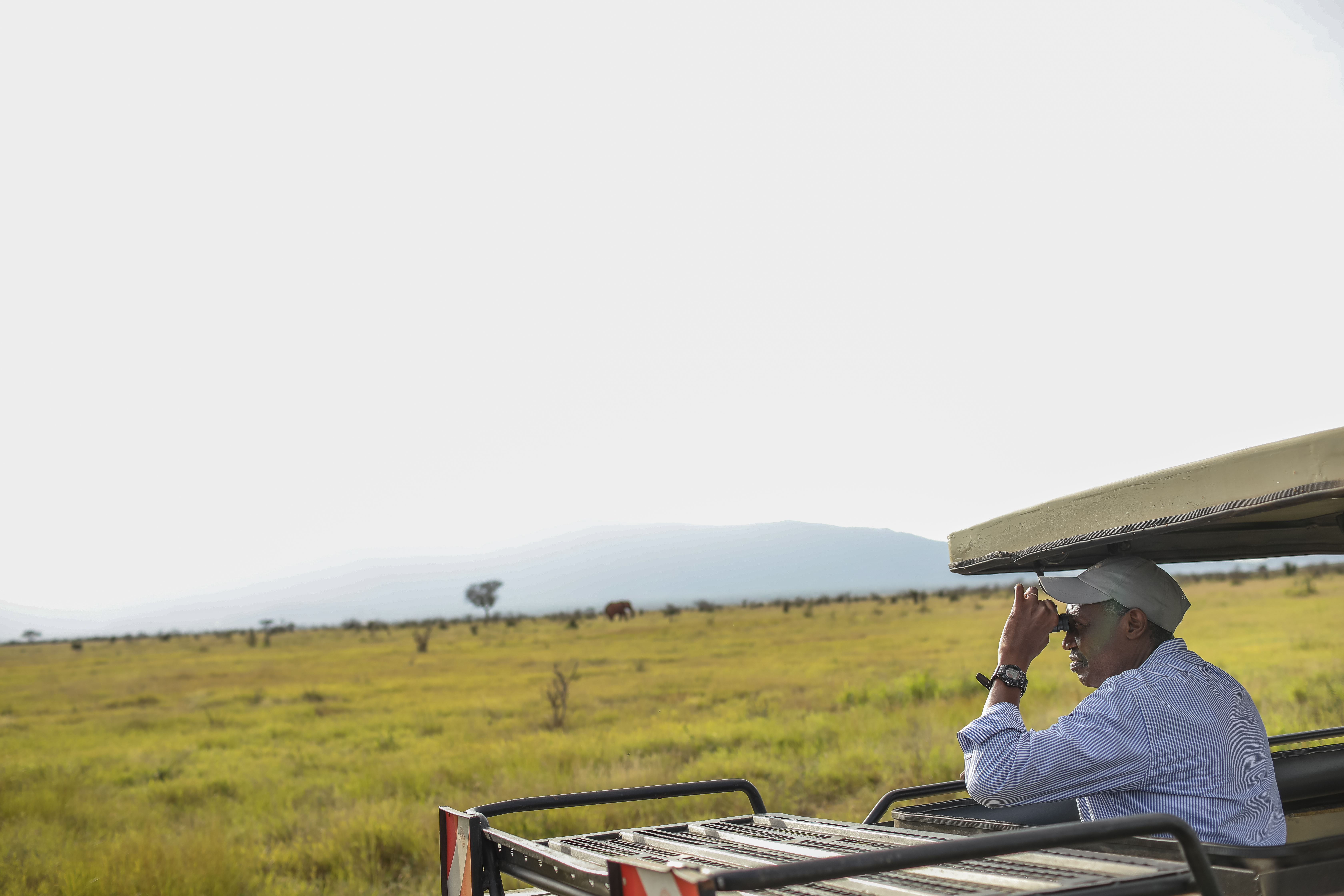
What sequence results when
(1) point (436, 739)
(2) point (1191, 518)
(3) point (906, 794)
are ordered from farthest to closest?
(1) point (436, 739) < (3) point (906, 794) < (2) point (1191, 518)

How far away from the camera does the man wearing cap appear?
2633 mm

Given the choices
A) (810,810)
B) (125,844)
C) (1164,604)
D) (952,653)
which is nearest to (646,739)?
(810,810)

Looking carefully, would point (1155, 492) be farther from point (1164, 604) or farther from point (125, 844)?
point (125, 844)

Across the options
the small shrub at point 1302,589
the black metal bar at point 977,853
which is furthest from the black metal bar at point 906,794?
the small shrub at point 1302,589

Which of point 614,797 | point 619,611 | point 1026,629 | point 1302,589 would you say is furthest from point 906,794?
point 619,611

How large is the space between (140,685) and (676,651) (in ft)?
56.9

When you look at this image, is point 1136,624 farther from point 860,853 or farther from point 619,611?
point 619,611

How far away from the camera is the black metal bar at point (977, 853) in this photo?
68.4 inches

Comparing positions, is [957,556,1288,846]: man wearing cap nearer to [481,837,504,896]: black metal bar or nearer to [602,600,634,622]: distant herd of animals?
[481,837,504,896]: black metal bar

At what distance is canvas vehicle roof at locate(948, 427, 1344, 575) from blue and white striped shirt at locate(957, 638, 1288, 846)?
0.43 m

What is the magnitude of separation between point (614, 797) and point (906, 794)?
1.10m

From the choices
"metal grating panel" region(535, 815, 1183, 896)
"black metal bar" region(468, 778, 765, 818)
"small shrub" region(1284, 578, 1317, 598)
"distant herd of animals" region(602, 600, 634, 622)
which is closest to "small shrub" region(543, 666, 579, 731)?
"black metal bar" region(468, 778, 765, 818)

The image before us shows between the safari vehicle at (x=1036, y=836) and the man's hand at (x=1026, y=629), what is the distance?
0.14m

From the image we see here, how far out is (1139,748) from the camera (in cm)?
265
